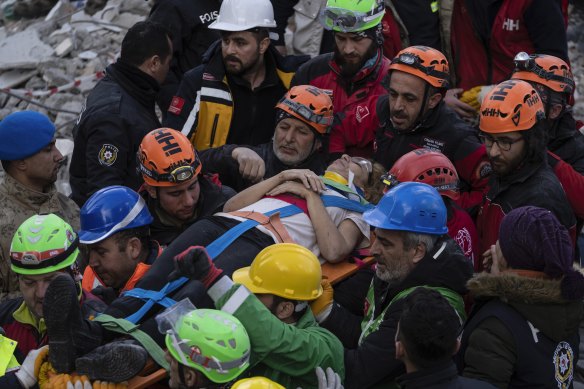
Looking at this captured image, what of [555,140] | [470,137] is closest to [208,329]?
[470,137]

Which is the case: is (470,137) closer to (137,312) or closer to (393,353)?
(393,353)

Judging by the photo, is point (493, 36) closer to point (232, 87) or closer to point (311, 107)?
point (311, 107)

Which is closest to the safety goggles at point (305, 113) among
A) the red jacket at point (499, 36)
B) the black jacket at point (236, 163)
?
the black jacket at point (236, 163)

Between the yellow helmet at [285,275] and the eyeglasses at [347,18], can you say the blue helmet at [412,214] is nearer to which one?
the yellow helmet at [285,275]

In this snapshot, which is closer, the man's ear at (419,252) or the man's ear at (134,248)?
the man's ear at (419,252)

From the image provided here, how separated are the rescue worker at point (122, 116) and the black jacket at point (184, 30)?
2.54 ft

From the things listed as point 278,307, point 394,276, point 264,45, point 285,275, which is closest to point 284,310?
point 278,307

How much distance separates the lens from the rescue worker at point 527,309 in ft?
15.4

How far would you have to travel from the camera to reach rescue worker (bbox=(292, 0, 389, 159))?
716cm

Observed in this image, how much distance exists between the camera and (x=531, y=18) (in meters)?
7.68

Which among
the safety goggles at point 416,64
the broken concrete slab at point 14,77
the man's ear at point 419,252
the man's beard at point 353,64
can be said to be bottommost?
the broken concrete slab at point 14,77

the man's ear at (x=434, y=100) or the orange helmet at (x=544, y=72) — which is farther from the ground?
the orange helmet at (x=544, y=72)

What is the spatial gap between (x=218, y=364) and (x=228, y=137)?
3497mm

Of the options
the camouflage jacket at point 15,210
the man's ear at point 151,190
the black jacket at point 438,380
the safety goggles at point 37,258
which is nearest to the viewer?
the black jacket at point 438,380
